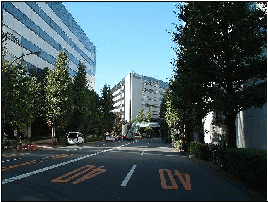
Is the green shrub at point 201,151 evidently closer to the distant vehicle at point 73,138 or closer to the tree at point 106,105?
the distant vehicle at point 73,138

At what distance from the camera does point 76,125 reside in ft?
198

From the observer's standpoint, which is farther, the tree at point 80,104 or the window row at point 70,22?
the window row at point 70,22

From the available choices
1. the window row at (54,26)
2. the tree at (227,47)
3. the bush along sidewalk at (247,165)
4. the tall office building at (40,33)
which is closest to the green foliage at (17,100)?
the tall office building at (40,33)

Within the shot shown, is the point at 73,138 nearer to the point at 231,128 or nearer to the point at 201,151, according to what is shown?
the point at 201,151

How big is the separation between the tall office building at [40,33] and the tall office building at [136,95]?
5792 centimetres

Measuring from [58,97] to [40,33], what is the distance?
15862mm

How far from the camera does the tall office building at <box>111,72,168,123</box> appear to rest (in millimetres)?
148375

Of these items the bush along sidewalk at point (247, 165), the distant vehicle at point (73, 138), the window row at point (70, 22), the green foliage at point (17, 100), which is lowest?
the bush along sidewalk at point (247, 165)

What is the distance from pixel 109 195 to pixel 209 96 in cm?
1013

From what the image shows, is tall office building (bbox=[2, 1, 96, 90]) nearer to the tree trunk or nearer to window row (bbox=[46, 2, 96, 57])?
window row (bbox=[46, 2, 96, 57])

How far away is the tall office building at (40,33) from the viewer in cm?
4788

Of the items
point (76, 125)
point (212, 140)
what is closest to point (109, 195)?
point (212, 140)

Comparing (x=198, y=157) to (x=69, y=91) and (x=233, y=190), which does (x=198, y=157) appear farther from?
(x=69, y=91)

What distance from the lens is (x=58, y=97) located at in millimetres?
49812
